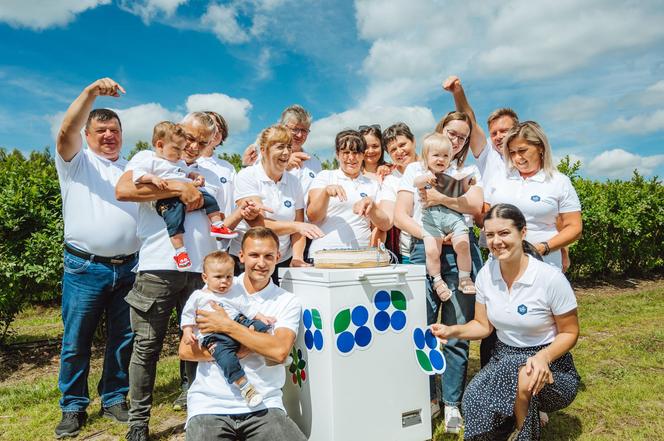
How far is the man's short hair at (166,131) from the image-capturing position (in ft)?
11.0

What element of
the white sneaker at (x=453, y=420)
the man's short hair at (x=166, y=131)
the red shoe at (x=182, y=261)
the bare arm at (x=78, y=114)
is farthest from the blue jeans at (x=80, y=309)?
the white sneaker at (x=453, y=420)

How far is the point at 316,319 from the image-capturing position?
3031 mm

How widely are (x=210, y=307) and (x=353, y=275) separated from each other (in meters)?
0.87

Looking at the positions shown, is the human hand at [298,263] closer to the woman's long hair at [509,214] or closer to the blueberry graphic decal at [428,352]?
the blueberry graphic decal at [428,352]

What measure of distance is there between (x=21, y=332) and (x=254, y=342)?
6105 mm

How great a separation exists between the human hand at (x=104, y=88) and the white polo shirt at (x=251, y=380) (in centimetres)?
170

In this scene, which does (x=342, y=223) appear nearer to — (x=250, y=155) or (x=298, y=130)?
(x=298, y=130)

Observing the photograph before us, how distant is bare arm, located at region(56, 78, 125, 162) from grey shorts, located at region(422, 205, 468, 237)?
7.74ft

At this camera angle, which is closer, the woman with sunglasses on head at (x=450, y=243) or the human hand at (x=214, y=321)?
the human hand at (x=214, y=321)

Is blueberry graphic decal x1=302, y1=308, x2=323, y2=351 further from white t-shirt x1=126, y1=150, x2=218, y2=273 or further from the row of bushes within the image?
the row of bushes

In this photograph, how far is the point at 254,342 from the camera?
278 centimetres

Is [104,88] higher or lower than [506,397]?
higher

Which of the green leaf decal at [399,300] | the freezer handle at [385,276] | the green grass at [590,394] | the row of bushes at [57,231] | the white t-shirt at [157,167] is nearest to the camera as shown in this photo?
the freezer handle at [385,276]

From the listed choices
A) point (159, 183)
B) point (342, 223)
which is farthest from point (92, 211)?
point (342, 223)
